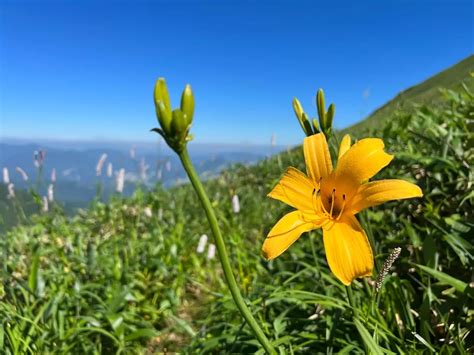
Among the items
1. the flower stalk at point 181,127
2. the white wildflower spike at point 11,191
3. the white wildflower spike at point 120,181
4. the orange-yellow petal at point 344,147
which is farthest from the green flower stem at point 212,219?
the white wildflower spike at point 11,191

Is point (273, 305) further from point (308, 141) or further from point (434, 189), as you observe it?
point (308, 141)

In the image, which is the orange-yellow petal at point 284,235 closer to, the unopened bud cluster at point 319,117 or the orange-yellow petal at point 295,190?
the orange-yellow petal at point 295,190

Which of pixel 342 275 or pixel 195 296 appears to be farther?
pixel 195 296

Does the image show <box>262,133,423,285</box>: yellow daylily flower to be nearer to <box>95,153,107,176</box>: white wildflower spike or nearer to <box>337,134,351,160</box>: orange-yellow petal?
<box>337,134,351,160</box>: orange-yellow petal

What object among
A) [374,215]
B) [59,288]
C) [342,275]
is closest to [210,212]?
[342,275]

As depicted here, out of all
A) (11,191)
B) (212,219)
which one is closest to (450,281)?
(212,219)

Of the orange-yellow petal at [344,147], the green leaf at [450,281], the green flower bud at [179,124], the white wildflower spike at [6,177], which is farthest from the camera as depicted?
the white wildflower spike at [6,177]
